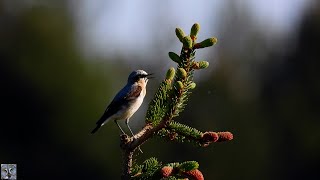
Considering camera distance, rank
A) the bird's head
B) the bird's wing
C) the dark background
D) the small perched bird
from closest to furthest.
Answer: the bird's head, the small perched bird, the bird's wing, the dark background

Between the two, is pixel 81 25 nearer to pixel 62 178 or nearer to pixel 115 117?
pixel 62 178

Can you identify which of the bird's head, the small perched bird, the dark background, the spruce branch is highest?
the dark background

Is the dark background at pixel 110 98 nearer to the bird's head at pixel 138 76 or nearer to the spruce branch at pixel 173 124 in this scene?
the bird's head at pixel 138 76

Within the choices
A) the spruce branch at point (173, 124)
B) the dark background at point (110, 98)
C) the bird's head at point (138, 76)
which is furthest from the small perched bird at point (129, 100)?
the dark background at point (110, 98)

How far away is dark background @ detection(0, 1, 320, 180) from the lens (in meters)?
27.1

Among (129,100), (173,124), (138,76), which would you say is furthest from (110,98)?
(173,124)

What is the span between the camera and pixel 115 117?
23.1 feet

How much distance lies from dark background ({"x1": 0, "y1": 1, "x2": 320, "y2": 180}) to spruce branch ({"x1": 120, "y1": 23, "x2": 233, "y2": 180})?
2016cm

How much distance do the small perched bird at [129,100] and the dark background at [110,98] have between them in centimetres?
1758

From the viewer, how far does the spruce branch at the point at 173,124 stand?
A: 408cm

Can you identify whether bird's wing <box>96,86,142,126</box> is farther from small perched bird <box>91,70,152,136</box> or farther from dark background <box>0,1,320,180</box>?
dark background <box>0,1,320,180</box>

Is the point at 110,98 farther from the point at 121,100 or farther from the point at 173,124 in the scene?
the point at 173,124

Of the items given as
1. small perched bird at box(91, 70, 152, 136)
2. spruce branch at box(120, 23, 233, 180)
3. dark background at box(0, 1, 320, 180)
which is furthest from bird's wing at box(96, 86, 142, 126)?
dark background at box(0, 1, 320, 180)

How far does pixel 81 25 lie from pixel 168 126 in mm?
29295
